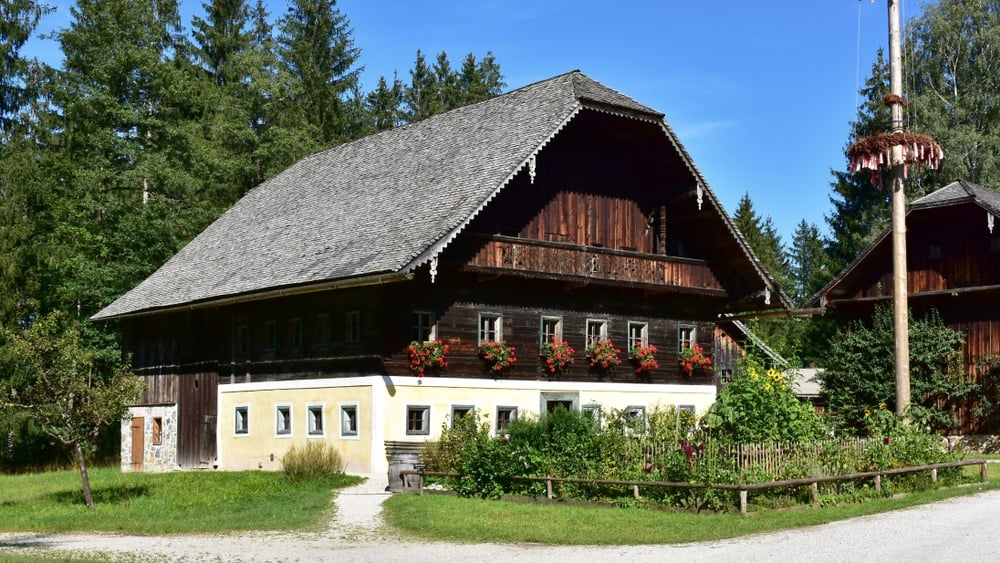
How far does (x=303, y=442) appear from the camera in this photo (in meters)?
31.4

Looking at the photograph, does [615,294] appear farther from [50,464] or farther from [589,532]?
[50,464]

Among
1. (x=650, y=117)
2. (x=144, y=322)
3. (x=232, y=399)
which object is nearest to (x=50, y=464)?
(x=144, y=322)

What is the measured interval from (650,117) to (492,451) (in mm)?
12588

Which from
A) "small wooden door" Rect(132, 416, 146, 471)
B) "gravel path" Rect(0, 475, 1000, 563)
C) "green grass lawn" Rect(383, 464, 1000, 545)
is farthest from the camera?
"small wooden door" Rect(132, 416, 146, 471)

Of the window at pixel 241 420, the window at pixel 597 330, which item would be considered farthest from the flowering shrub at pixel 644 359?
the window at pixel 241 420

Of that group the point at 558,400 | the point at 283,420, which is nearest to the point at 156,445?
the point at 283,420

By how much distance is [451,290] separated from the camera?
101ft

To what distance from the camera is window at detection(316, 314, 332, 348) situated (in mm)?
31572

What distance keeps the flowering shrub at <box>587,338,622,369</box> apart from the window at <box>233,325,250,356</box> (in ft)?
32.6

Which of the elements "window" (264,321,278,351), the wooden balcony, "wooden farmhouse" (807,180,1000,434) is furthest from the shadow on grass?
"wooden farmhouse" (807,180,1000,434)

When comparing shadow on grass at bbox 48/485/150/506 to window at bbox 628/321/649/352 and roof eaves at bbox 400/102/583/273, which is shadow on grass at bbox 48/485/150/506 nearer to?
roof eaves at bbox 400/102/583/273

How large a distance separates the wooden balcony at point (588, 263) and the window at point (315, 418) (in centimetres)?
558

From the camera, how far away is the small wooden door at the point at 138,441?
39.5 metres

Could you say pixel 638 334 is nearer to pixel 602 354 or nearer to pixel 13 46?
pixel 602 354
